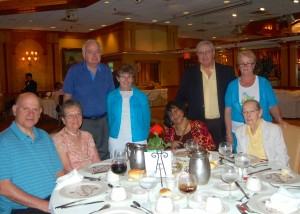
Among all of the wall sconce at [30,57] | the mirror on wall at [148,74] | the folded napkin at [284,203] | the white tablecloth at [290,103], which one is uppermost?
the wall sconce at [30,57]

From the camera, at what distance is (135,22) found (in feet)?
43.8

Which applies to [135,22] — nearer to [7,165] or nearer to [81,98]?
[81,98]

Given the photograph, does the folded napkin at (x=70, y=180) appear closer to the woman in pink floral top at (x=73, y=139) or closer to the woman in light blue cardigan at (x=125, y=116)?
the woman in pink floral top at (x=73, y=139)

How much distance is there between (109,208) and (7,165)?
2.97ft

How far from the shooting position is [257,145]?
2664 millimetres

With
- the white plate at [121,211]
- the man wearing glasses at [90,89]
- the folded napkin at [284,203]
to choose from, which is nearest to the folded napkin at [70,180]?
the white plate at [121,211]

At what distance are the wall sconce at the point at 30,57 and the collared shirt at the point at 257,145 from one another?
13.9 m

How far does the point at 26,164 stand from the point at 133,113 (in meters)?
1.52

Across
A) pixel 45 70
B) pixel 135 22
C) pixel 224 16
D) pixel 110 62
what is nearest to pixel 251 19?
pixel 224 16

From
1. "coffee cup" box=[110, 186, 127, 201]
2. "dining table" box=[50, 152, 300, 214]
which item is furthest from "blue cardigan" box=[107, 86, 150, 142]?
"coffee cup" box=[110, 186, 127, 201]

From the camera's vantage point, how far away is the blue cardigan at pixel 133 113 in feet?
11.4

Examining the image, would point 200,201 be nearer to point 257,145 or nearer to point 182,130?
point 257,145

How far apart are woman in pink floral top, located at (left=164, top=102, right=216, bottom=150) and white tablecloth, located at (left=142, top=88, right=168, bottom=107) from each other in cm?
1021

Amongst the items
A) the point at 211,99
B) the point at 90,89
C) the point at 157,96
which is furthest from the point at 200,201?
the point at 157,96
